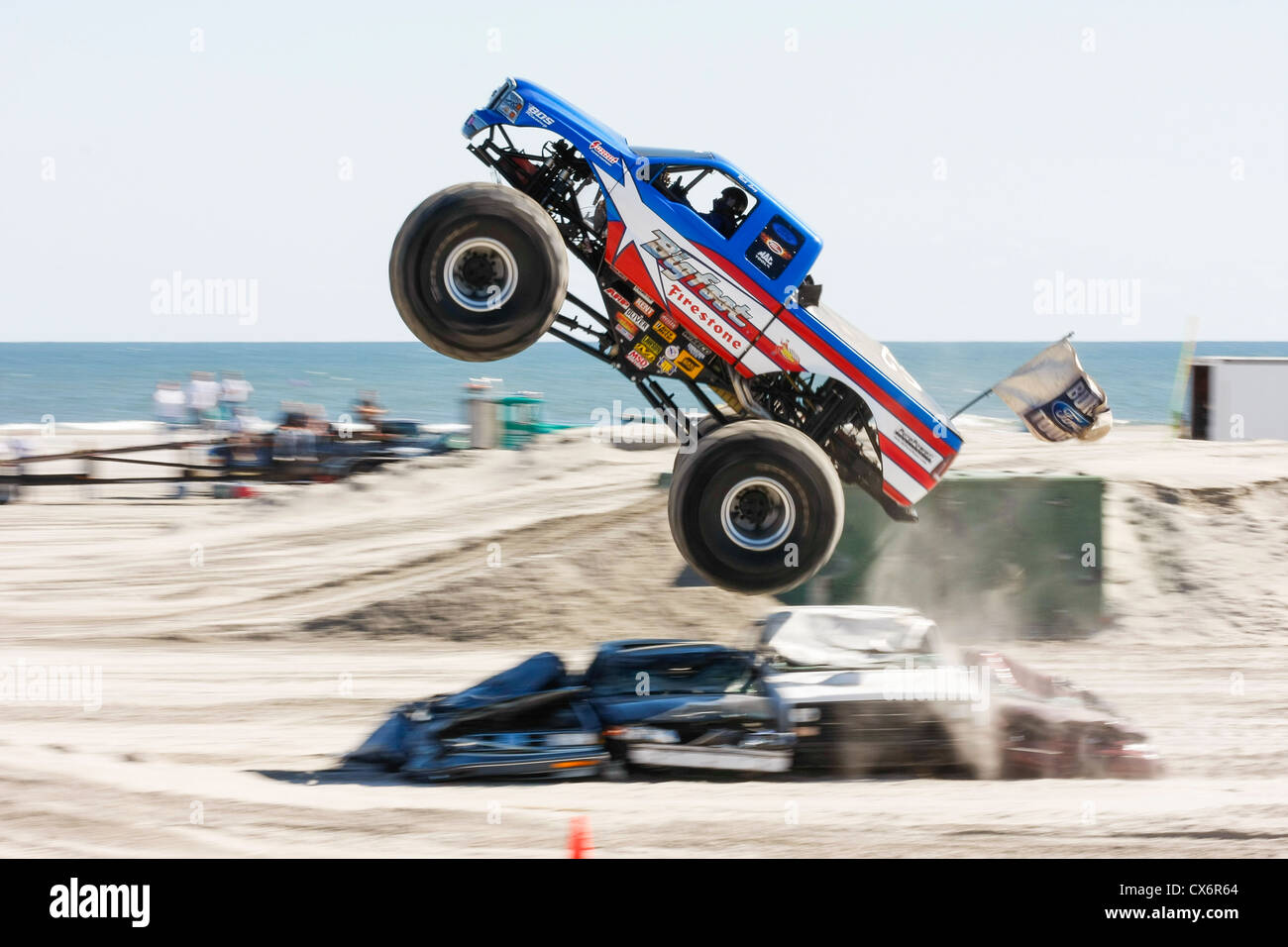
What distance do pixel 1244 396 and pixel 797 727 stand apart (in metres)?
15.5

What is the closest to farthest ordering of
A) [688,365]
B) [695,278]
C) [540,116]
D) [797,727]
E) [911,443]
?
[540,116]
[797,727]
[695,278]
[688,365]
[911,443]

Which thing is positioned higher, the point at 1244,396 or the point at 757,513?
the point at 1244,396

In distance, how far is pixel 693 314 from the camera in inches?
328

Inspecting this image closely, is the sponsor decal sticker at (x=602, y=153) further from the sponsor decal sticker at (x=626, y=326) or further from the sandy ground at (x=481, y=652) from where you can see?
the sandy ground at (x=481, y=652)

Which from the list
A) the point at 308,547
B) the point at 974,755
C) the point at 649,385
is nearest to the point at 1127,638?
the point at 974,755

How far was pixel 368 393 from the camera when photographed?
20.4 m

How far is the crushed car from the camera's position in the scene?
808cm

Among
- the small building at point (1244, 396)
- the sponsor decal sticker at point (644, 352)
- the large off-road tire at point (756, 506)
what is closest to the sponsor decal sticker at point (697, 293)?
the sponsor decal sticker at point (644, 352)

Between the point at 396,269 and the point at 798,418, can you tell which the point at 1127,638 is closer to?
the point at 798,418

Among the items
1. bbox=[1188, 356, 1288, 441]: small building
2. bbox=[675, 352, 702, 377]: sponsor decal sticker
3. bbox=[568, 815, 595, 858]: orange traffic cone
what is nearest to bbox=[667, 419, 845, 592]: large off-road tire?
bbox=[675, 352, 702, 377]: sponsor decal sticker

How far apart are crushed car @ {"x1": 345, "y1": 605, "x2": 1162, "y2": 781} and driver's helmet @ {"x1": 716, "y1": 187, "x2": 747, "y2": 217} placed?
3.18 m

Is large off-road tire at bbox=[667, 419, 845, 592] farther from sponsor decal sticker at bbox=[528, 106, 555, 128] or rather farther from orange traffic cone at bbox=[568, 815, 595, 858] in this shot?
sponsor decal sticker at bbox=[528, 106, 555, 128]

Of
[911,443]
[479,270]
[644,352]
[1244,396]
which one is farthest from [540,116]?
[1244,396]

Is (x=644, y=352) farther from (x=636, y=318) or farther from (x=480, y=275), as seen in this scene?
(x=480, y=275)
